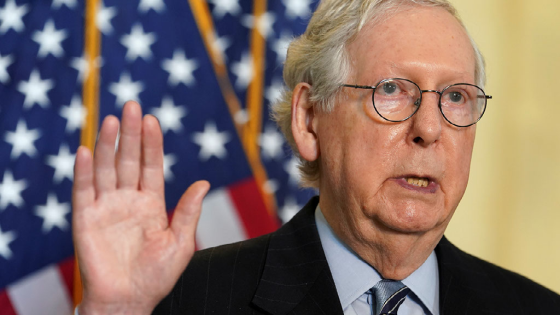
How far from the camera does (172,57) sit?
10.3 ft

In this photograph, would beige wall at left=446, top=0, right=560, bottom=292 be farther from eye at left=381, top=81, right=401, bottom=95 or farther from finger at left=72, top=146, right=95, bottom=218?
finger at left=72, top=146, right=95, bottom=218

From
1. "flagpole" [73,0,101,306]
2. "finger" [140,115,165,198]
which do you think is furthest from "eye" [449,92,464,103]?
"flagpole" [73,0,101,306]

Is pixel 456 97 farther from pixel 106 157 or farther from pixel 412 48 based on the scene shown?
pixel 106 157

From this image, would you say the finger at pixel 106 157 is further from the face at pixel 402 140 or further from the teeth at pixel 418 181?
the teeth at pixel 418 181

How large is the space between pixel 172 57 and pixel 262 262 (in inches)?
57.9

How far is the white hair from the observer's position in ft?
6.55

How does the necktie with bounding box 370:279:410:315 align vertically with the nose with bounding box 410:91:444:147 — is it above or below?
below

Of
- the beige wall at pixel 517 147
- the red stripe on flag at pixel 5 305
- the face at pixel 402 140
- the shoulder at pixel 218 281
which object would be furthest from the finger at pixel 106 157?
the beige wall at pixel 517 147

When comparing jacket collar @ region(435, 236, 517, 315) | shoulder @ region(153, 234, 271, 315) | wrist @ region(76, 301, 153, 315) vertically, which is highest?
wrist @ region(76, 301, 153, 315)

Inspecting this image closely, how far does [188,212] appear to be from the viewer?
156cm

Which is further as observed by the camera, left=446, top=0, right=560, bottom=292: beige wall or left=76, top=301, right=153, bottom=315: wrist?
left=446, top=0, right=560, bottom=292: beige wall

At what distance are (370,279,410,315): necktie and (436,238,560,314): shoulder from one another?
0.62 feet

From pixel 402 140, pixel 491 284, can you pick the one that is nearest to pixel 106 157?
pixel 402 140

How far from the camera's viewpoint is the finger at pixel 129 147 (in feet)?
4.80
